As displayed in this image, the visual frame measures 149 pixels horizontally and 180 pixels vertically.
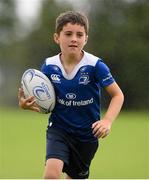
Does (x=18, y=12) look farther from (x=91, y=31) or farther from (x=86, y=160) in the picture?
(x=86, y=160)

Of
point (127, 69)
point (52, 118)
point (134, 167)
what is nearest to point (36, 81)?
point (52, 118)

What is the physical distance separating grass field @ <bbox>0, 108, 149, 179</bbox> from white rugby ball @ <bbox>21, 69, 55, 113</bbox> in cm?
266

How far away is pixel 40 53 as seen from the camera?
29.8 metres

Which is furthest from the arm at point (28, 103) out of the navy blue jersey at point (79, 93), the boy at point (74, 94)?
the navy blue jersey at point (79, 93)

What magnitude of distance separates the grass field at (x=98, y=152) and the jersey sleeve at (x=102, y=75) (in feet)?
9.46

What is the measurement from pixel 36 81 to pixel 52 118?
1.22 ft

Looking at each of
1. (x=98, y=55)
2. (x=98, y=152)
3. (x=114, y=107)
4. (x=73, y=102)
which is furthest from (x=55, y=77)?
(x=98, y=55)

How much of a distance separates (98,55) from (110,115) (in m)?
19.5

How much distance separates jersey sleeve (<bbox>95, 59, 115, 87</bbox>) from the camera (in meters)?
6.09

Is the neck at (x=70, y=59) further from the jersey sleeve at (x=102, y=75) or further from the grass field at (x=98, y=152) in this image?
the grass field at (x=98, y=152)

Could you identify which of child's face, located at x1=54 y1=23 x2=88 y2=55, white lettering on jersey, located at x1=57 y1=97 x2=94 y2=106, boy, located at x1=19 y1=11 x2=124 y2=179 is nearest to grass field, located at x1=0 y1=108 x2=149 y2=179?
boy, located at x1=19 y1=11 x2=124 y2=179

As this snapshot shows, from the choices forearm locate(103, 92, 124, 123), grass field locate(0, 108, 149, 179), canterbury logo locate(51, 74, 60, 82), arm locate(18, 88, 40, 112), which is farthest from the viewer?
grass field locate(0, 108, 149, 179)

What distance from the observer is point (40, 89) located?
20.4 feet

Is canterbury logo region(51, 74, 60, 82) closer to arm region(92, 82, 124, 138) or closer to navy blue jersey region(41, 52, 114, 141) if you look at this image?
navy blue jersey region(41, 52, 114, 141)
